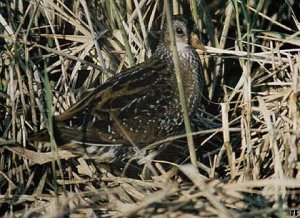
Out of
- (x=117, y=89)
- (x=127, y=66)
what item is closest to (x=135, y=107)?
(x=117, y=89)

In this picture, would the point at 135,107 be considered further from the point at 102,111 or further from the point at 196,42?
the point at 196,42

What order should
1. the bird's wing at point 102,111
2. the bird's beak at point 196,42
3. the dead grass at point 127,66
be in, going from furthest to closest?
1. the bird's beak at point 196,42
2. the bird's wing at point 102,111
3. the dead grass at point 127,66

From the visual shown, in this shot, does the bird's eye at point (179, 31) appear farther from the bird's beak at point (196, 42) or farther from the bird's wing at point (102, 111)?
the bird's wing at point (102, 111)

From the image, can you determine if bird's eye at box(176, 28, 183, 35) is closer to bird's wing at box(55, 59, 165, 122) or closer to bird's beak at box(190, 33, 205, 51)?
bird's beak at box(190, 33, 205, 51)

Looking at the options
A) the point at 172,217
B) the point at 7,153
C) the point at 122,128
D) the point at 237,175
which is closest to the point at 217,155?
the point at 237,175

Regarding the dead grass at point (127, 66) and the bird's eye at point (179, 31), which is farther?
the bird's eye at point (179, 31)

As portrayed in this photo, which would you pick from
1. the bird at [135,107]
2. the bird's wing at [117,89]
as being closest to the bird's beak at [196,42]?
the bird at [135,107]

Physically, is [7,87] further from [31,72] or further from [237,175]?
[237,175]
